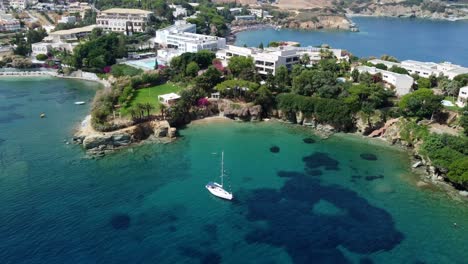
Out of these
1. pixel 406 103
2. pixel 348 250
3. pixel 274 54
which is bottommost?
pixel 348 250

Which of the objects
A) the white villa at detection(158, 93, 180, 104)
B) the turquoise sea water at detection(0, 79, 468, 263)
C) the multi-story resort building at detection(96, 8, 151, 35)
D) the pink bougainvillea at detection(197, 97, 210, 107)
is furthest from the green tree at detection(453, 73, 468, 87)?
the multi-story resort building at detection(96, 8, 151, 35)

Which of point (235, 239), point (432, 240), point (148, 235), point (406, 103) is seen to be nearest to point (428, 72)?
point (406, 103)

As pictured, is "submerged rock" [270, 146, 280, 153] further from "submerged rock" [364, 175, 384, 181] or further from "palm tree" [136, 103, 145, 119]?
"palm tree" [136, 103, 145, 119]

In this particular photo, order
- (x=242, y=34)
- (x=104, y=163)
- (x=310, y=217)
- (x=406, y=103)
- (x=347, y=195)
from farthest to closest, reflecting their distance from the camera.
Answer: (x=242, y=34) → (x=406, y=103) → (x=104, y=163) → (x=347, y=195) → (x=310, y=217)

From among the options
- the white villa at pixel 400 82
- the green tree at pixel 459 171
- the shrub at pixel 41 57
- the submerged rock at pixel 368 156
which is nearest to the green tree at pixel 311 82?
the white villa at pixel 400 82

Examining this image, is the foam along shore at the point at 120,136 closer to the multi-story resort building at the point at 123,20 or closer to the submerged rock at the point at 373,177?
the submerged rock at the point at 373,177

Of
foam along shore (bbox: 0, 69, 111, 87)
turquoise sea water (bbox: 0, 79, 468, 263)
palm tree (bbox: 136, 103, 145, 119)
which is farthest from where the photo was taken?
foam along shore (bbox: 0, 69, 111, 87)

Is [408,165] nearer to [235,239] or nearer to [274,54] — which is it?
[235,239]
